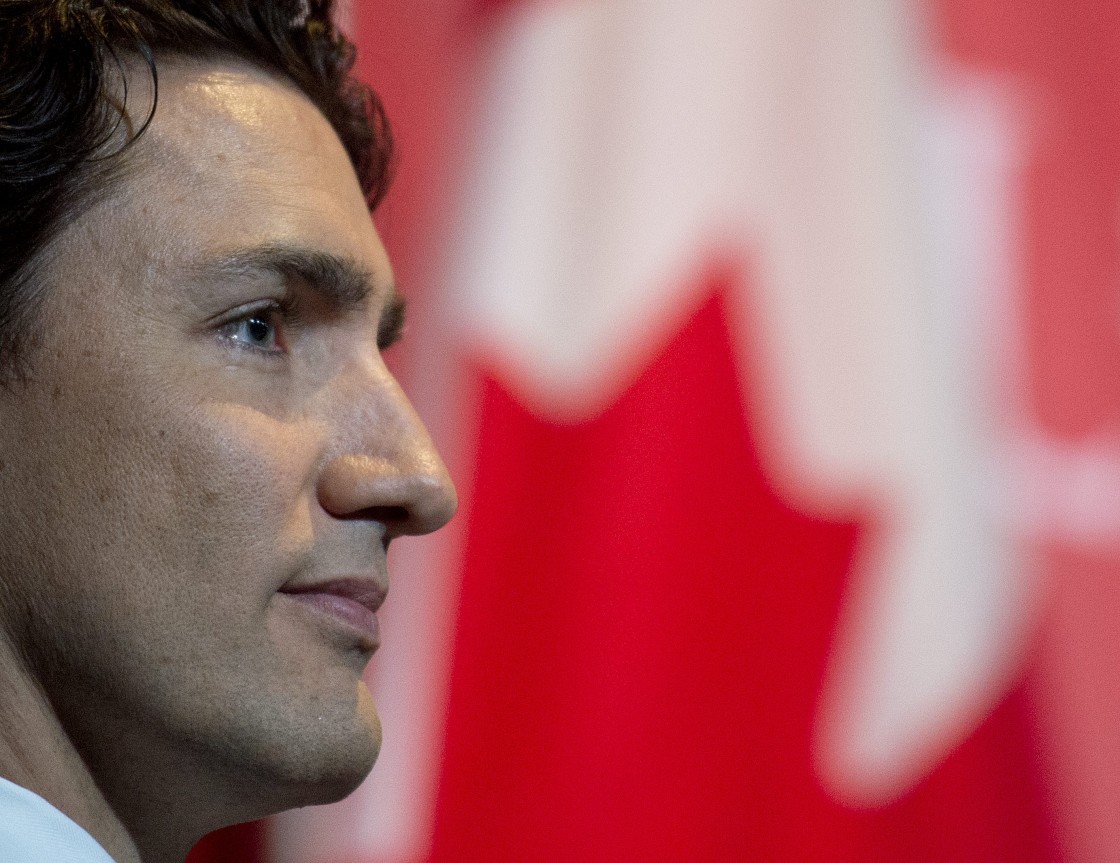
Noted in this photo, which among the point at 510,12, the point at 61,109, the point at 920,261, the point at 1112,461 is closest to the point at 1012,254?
the point at 920,261

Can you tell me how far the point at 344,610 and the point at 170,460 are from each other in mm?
147

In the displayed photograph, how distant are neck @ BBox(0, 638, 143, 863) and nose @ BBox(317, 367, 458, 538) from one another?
0.68 feet

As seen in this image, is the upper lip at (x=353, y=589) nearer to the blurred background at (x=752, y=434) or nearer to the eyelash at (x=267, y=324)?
the eyelash at (x=267, y=324)

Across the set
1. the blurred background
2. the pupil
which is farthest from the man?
the blurred background

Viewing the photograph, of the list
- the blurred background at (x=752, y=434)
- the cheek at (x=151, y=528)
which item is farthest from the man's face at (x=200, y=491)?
the blurred background at (x=752, y=434)

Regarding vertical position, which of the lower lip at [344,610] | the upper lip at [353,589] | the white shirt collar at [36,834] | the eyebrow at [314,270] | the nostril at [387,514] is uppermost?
the eyebrow at [314,270]

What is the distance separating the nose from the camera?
0.78 meters

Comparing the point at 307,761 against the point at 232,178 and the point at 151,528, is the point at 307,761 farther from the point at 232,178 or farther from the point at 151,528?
the point at 232,178

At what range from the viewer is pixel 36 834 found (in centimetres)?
66

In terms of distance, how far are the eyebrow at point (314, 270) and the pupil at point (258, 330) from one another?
0.11ft

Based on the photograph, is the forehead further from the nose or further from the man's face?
the nose

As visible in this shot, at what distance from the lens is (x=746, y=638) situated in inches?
47.1

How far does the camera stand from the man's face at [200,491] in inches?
28.2

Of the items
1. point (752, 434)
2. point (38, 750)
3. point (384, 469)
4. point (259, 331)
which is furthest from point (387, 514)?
point (752, 434)
